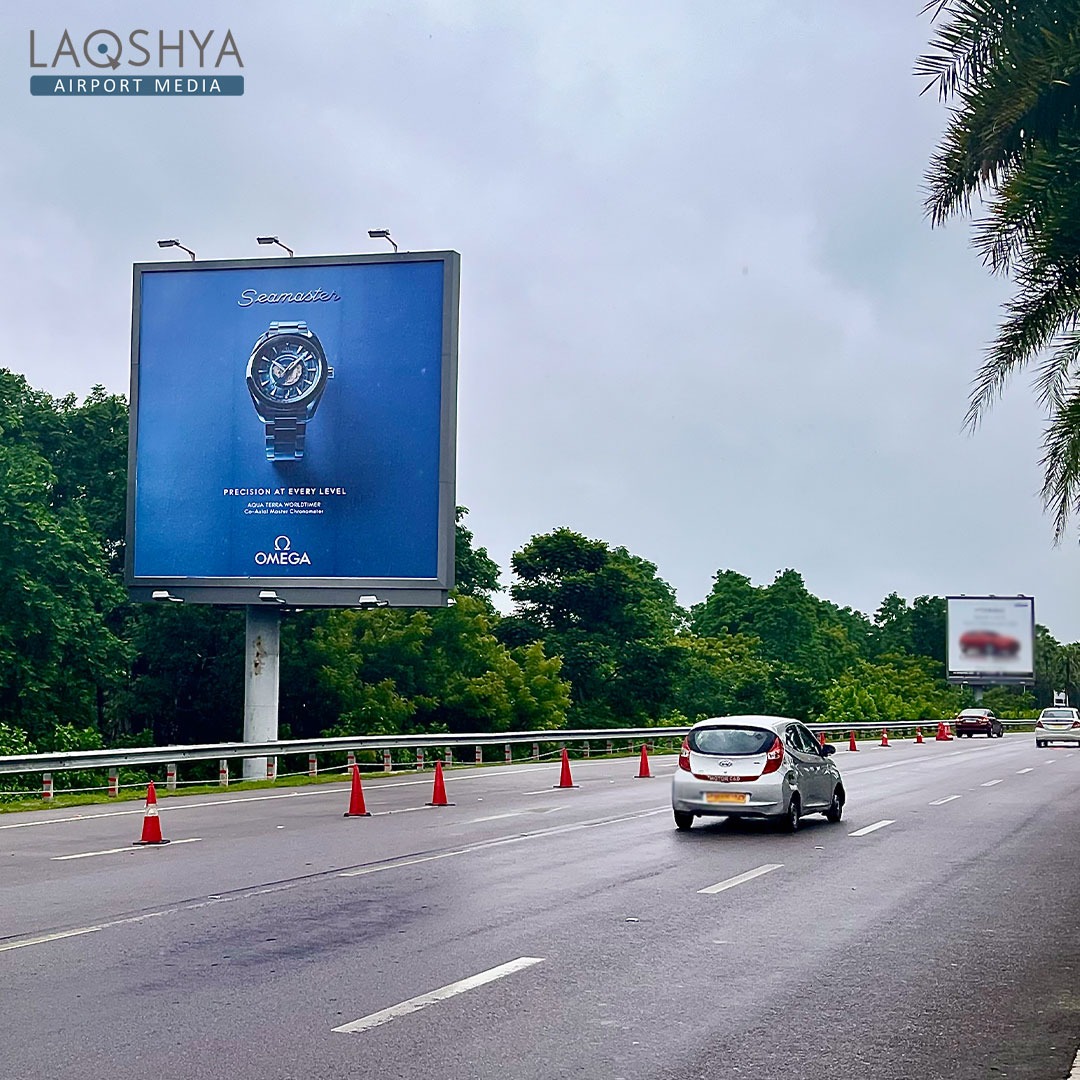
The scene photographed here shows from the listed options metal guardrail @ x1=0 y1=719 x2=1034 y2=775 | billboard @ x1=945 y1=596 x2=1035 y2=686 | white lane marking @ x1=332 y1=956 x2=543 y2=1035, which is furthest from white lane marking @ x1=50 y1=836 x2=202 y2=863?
billboard @ x1=945 y1=596 x2=1035 y2=686

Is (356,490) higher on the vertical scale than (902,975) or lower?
higher

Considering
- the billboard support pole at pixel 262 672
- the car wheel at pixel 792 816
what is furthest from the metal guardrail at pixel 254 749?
the car wheel at pixel 792 816

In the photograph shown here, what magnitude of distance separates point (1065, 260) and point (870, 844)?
7.95 m

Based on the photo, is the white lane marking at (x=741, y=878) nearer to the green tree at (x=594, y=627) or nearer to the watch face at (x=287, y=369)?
the watch face at (x=287, y=369)

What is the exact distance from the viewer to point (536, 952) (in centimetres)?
1072

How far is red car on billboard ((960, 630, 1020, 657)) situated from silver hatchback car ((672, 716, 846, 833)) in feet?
272

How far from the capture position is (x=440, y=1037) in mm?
8047

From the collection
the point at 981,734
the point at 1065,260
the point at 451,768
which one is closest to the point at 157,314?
the point at 451,768

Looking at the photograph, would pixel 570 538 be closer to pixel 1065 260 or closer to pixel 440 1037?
pixel 1065 260

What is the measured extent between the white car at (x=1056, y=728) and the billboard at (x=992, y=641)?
120 ft

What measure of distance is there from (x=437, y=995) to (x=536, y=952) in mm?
1682

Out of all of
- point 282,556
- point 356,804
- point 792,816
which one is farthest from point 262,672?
point 792,816

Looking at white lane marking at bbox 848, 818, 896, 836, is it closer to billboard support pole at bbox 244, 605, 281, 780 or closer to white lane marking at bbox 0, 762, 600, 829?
white lane marking at bbox 0, 762, 600, 829

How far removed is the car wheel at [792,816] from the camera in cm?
2009
